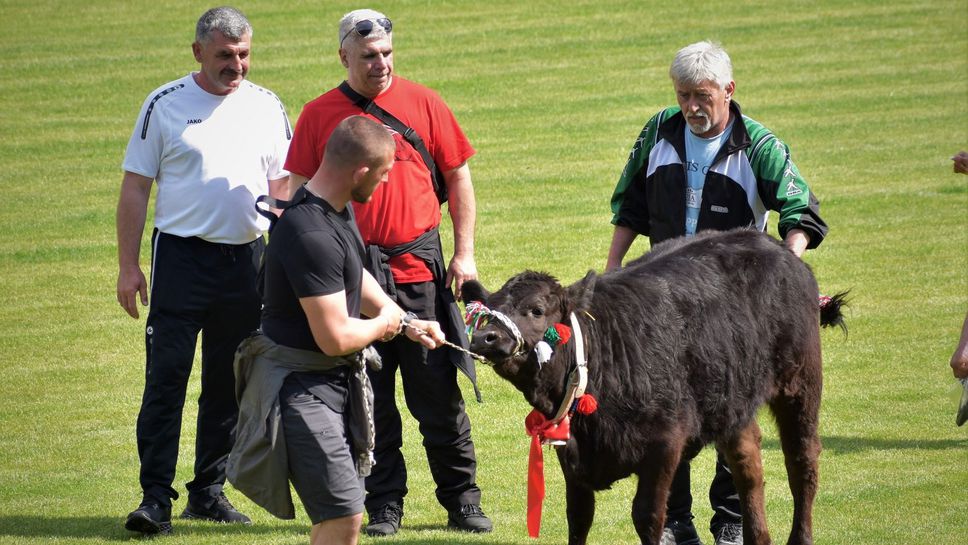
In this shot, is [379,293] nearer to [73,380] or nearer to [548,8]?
[73,380]

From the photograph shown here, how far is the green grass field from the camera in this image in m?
7.45

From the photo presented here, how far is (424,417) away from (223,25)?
2.50 meters

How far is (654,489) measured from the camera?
5.53 meters

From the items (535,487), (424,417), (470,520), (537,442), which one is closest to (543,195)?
(424,417)

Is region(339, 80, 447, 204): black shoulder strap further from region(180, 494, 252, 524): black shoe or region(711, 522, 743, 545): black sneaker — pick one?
region(711, 522, 743, 545): black sneaker

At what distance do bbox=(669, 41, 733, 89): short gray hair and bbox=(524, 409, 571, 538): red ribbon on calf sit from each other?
1.89 metres

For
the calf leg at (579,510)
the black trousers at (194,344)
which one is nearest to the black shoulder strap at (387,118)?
the black trousers at (194,344)

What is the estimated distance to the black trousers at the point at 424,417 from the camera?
6668 millimetres

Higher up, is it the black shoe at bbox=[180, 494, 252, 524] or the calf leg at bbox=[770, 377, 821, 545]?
the calf leg at bbox=[770, 377, 821, 545]

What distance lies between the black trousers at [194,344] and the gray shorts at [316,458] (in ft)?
6.45

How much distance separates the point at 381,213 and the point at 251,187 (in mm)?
898

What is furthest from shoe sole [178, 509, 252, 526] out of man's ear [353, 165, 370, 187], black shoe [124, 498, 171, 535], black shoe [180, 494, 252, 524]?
man's ear [353, 165, 370, 187]

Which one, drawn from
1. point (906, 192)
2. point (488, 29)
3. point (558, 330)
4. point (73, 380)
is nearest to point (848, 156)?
point (906, 192)

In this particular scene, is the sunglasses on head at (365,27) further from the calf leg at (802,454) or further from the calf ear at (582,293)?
the calf leg at (802,454)
